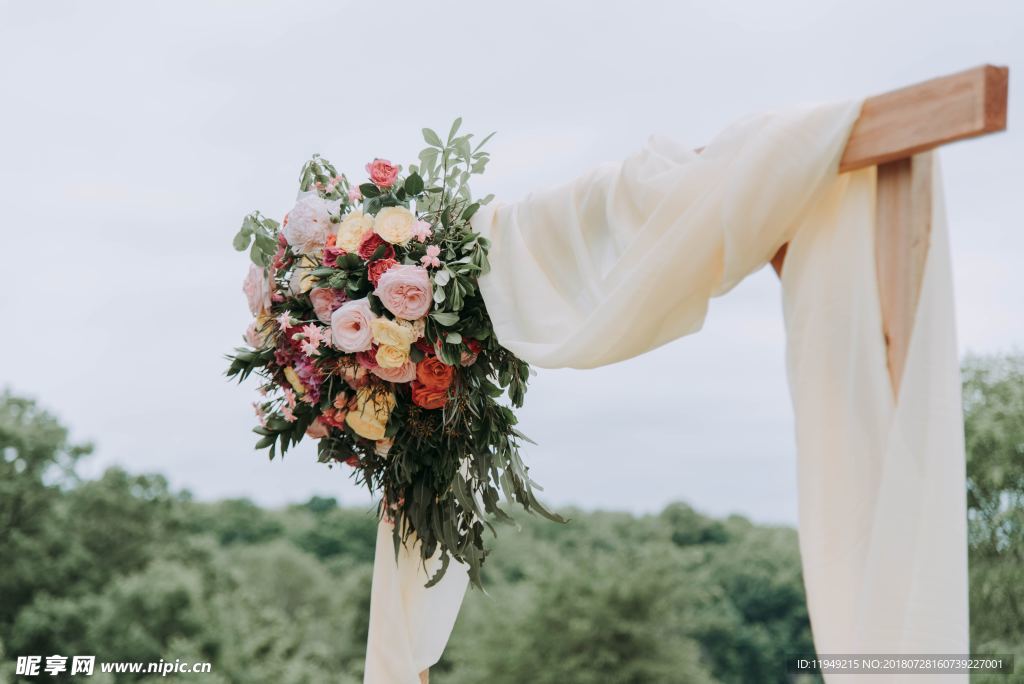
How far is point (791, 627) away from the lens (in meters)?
17.4

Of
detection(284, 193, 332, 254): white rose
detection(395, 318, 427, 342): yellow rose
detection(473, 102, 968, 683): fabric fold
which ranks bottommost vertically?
detection(473, 102, 968, 683): fabric fold

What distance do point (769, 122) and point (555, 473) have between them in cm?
1667

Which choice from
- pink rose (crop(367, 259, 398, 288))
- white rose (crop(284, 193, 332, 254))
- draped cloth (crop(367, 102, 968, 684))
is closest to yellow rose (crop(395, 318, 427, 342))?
pink rose (crop(367, 259, 398, 288))

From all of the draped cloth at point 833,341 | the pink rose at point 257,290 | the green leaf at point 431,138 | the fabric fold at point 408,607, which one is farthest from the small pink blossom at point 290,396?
the draped cloth at point 833,341

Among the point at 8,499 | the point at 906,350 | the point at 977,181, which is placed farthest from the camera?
the point at 8,499

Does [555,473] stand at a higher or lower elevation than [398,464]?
higher

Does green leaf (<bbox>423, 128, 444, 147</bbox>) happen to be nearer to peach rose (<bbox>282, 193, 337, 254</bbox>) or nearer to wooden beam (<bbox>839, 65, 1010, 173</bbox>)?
peach rose (<bbox>282, 193, 337, 254</bbox>)

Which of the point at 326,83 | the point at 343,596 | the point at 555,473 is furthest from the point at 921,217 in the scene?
the point at 555,473

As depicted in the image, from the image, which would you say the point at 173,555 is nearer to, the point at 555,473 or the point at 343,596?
the point at 343,596

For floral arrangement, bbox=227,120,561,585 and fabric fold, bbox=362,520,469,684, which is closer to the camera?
floral arrangement, bbox=227,120,561,585

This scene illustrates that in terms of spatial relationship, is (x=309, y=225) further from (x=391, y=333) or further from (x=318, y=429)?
(x=318, y=429)

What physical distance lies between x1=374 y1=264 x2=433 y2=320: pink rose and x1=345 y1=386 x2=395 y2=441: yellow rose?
303 millimetres

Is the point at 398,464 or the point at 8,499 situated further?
the point at 8,499

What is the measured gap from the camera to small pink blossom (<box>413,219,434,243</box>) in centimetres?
245
